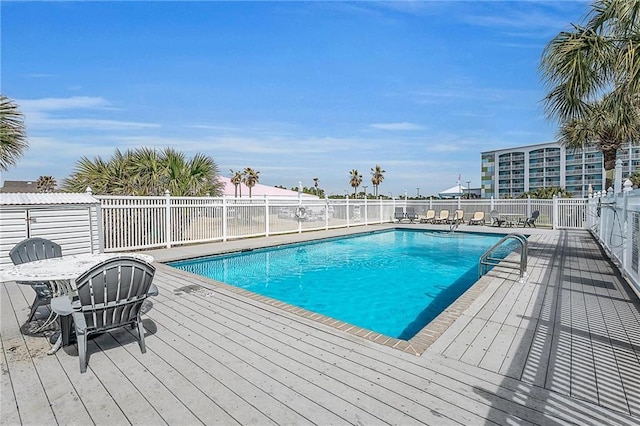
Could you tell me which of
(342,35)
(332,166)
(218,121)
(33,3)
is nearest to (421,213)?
(332,166)

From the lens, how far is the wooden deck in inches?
79.0

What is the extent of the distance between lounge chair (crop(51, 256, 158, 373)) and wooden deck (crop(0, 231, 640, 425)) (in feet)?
0.97

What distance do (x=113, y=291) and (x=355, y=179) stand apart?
4567 centimetres

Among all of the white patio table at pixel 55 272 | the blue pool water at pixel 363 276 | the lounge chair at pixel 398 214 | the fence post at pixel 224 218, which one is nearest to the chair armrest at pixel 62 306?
the white patio table at pixel 55 272

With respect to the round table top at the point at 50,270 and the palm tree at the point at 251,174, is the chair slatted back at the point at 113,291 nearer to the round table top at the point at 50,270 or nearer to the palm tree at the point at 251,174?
the round table top at the point at 50,270

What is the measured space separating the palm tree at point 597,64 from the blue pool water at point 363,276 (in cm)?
413

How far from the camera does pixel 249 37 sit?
38.6 ft

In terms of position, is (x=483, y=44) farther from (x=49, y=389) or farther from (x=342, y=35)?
(x=49, y=389)

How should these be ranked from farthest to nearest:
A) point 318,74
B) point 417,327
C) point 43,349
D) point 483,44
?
point 318,74 → point 483,44 → point 417,327 → point 43,349

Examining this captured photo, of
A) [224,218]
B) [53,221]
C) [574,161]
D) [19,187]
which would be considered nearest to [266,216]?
[224,218]

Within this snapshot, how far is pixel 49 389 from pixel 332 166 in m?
25.1

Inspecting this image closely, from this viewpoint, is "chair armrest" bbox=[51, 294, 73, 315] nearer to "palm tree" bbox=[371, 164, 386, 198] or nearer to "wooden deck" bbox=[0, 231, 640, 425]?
"wooden deck" bbox=[0, 231, 640, 425]

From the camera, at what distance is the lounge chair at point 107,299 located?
8.29 ft

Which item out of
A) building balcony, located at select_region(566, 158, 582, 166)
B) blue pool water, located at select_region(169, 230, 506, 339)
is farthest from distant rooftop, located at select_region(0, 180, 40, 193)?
building balcony, located at select_region(566, 158, 582, 166)
